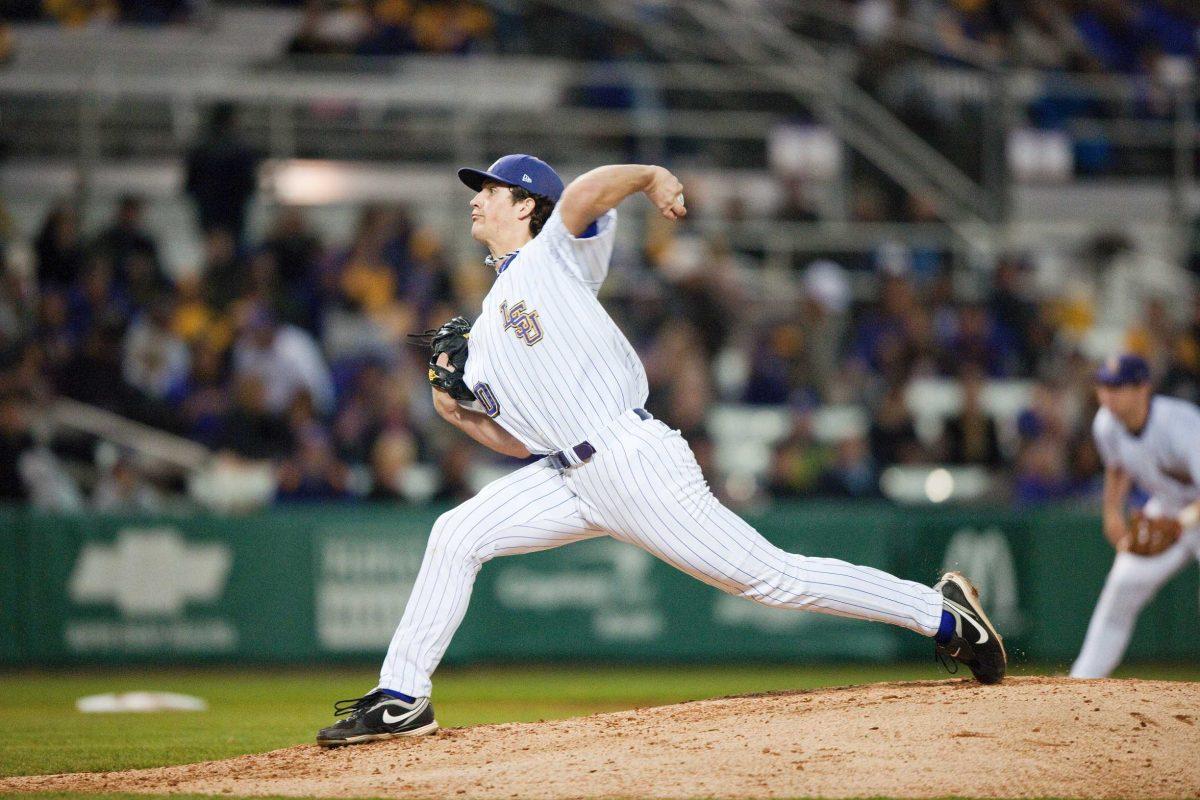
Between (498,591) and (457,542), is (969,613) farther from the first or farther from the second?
(498,591)

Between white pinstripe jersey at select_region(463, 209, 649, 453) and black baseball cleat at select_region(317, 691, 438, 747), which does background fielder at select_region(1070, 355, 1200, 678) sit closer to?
white pinstripe jersey at select_region(463, 209, 649, 453)

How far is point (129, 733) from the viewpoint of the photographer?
7.18 meters

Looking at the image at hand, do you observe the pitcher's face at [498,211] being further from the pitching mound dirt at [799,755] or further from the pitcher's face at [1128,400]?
the pitcher's face at [1128,400]

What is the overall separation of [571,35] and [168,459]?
6.89 meters

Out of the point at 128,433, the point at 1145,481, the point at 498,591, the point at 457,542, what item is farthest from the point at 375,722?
the point at 128,433

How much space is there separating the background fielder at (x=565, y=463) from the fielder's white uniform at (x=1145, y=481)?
9.21 feet

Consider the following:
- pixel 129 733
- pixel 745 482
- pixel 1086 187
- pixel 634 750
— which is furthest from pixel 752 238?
pixel 634 750

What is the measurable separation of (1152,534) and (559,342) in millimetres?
4292

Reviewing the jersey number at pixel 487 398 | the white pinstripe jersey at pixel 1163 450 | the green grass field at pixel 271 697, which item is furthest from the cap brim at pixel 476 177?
the white pinstripe jersey at pixel 1163 450

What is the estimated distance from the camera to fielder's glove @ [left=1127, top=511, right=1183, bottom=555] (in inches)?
323

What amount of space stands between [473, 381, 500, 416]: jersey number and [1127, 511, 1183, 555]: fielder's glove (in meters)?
4.29

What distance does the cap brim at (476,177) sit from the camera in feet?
18.8

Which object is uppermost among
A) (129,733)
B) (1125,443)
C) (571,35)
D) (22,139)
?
(571,35)

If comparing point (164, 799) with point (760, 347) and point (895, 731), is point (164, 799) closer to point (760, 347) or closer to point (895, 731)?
point (895, 731)
